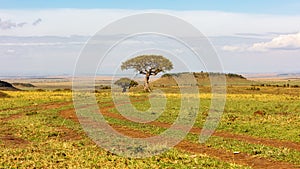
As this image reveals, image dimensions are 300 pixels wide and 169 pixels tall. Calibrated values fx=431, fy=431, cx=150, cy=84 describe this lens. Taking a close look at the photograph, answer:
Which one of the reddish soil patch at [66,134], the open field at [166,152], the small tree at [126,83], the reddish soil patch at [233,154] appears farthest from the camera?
the small tree at [126,83]

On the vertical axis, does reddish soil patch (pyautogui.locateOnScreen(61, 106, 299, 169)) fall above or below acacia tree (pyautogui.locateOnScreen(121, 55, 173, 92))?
below

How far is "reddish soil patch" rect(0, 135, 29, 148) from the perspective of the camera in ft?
63.6

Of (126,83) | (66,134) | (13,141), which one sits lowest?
(13,141)

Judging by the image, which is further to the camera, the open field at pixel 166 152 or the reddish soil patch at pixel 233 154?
the reddish soil patch at pixel 233 154

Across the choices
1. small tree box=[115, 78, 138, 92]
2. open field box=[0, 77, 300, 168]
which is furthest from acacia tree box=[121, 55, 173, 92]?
open field box=[0, 77, 300, 168]

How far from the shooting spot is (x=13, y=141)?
68.0 feet

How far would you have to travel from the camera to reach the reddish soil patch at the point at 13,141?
19391 mm

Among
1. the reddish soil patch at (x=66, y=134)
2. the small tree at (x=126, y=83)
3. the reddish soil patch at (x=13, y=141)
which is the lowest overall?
the reddish soil patch at (x=13, y=141)

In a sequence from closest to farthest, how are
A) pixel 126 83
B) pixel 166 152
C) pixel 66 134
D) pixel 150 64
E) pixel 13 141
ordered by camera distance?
pixel 166 152, pixel 13 141, pixel 66 134, pixel 150 64, pixel 126 83

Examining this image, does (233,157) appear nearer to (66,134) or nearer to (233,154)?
(233,154)

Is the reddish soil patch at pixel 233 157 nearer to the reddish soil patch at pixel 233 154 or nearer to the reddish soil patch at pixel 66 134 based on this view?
the reddish soil patch at pixel 233 154

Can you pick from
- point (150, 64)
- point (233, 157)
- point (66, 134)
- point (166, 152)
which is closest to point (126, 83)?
point (150, 64)

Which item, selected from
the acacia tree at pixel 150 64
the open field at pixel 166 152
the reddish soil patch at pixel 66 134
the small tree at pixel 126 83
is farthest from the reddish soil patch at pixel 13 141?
the small tree at pixel 126 83

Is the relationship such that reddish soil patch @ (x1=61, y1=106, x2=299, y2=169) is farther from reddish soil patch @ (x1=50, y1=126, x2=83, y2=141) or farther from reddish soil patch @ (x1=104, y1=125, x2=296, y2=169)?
reddish soil patch @ (x1=50, y1=126, x2=83, y2=141)
